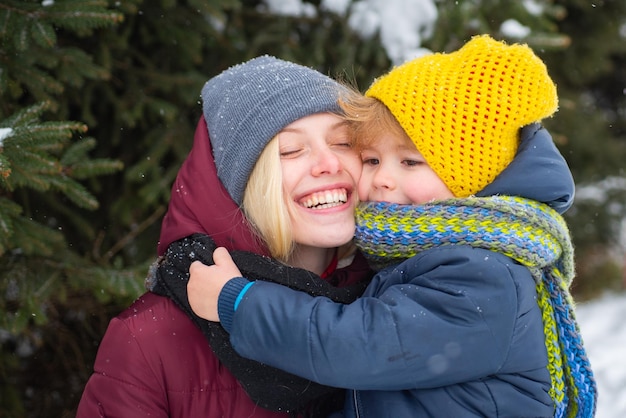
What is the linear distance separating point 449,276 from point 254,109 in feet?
3.27

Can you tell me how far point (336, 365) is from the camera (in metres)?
1.96

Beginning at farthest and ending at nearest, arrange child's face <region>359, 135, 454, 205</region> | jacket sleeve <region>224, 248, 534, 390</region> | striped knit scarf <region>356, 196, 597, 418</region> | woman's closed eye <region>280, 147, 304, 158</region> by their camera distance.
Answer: woman's closed eye <region>280, 147, 304, 158</region> < child's face <region>359, 135, 454, 205</region> < striped knit scarf <region>356, 196, 597, 418</region> < jacket sleeve <region>224, 248, 534, 390</region>

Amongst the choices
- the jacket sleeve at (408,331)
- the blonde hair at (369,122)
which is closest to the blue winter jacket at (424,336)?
the jacket sleeve at (408,331)

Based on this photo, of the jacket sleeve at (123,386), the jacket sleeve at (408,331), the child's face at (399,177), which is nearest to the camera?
the jacket sleeve at (408,331)

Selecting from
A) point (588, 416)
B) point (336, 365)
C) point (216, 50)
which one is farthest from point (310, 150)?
point (216, 50)

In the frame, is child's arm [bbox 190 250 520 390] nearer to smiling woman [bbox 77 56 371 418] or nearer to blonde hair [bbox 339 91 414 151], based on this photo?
smiling woman [bbox 77 56 371 418]

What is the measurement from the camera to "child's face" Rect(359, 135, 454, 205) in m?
2.34

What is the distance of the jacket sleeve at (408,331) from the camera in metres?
1.96

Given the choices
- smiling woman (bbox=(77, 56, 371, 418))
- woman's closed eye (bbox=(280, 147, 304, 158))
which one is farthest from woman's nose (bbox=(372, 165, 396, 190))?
woman's closed eye (bbox=(280, 147, 304, 158))

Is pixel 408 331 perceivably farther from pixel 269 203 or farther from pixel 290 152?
pixel 290 152

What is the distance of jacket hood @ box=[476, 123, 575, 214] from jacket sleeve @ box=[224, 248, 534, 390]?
30 centimetres

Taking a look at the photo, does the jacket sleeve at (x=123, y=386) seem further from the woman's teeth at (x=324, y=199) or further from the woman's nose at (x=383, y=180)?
the woman's nose at (x=383, y=180)

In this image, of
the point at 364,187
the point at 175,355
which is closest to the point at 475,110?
the point at 364,187

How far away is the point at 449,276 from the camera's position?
6.59 feet
